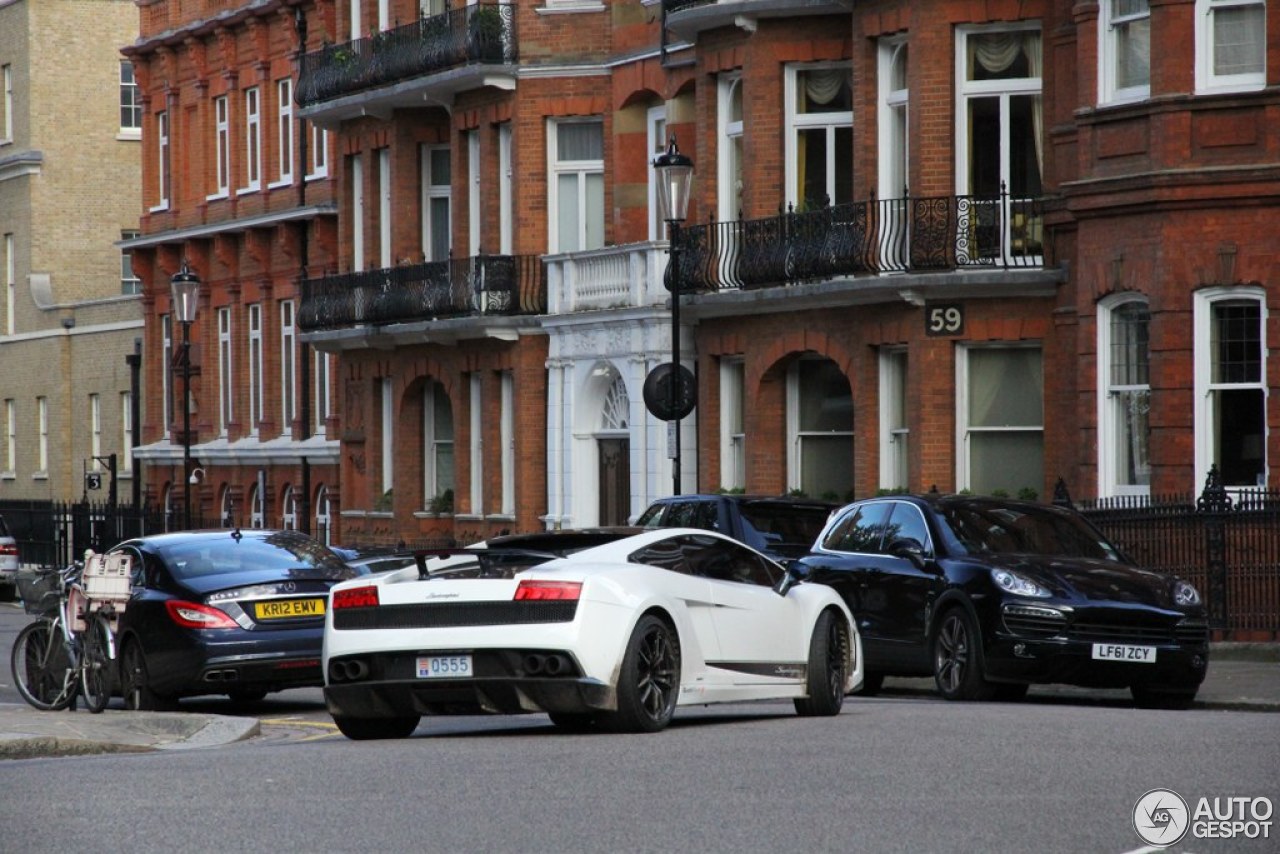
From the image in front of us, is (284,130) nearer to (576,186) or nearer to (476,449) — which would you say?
(476,449)

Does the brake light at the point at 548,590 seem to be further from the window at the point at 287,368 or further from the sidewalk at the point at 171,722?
the window at the point at 287,368

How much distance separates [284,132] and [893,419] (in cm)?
2235

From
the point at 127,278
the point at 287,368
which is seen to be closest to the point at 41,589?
the point at 287,368

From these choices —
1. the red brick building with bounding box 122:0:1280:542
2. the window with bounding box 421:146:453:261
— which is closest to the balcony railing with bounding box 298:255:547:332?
the red brick building with bounding box 122:0:1280:542

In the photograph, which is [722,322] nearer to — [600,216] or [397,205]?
[600,216]

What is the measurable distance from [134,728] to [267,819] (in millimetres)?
6902

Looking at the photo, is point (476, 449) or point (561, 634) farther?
point (476, 449)

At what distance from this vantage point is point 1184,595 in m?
19.1

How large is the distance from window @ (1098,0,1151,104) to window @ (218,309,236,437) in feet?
96.4

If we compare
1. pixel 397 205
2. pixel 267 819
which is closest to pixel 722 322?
pixel 397 205

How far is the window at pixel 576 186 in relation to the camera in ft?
134

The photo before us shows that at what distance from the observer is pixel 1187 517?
25938 millimetres

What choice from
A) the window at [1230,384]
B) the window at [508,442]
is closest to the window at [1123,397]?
the window at [1230,384]

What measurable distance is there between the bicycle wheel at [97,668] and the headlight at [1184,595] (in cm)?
799
